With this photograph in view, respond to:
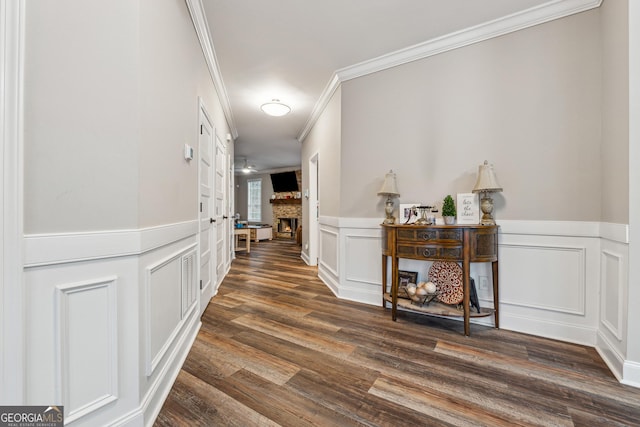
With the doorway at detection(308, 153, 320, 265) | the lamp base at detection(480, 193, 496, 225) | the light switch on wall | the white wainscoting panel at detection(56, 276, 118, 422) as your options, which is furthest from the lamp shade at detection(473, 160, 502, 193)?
the doorway at detection(308, 153, 320, 265)

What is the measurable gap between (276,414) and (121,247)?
41.7 inches

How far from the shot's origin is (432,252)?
2.27 m

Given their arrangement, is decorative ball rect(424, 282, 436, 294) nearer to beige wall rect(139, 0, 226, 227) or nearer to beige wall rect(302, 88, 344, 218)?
beige wall rect(302, 88, 344, 218)

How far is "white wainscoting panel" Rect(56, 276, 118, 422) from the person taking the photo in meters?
1.03

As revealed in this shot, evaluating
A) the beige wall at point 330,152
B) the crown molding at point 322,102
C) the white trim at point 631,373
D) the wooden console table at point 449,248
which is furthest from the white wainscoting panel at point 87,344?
the crown molding at point 322,102

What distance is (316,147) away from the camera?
4547mm

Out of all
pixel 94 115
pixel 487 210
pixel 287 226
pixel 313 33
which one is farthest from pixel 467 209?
pixel 287 226

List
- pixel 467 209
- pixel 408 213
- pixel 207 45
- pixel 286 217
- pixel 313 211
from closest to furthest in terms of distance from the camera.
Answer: pixel 467 209 < pixel 207 45 < pixel 408 213 < pixel 313 211 < pixel 286 217

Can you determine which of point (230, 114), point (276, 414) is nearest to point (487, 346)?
point (276, 414)

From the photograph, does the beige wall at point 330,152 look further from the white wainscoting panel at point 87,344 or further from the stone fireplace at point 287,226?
the stone fireplace at point 287,226

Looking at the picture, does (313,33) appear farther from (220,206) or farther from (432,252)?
(220,206)

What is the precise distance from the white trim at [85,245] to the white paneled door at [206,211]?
125cm

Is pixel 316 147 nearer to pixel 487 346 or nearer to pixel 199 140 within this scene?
pixel 199 140

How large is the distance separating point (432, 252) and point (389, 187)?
744mm
